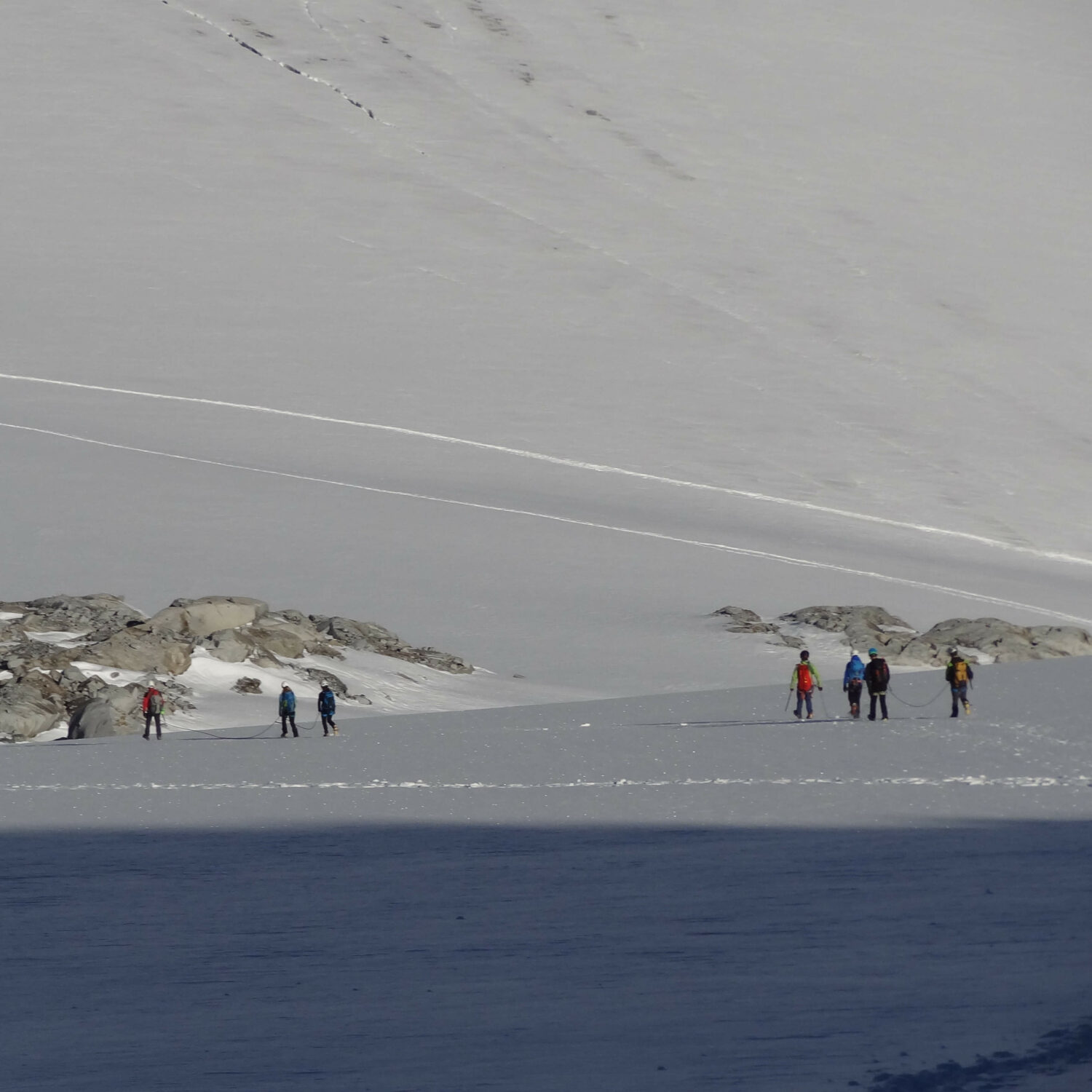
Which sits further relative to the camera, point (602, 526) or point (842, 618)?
point (602, 526)

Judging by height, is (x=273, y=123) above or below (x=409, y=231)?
above

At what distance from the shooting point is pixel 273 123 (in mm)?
44594

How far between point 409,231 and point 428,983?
34.2m

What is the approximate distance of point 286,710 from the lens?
1498 cm

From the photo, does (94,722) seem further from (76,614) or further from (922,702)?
(922,702)

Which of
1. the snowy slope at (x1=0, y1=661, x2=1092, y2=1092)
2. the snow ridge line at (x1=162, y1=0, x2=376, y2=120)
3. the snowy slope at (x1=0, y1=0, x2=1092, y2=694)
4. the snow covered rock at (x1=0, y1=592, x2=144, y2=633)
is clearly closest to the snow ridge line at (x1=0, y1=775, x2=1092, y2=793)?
the snowy slope at (x1=0, y1=661, x2=1092, y2=1092)

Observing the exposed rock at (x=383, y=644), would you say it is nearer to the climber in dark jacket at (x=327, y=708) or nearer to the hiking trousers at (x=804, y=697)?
the climber in dark jacket at (x=327, y=708)

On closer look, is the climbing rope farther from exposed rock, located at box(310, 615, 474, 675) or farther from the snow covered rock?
the snow covered rock

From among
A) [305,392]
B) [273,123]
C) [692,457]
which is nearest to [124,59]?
[273,123]

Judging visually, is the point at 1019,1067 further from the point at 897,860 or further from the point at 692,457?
the point at 692,457

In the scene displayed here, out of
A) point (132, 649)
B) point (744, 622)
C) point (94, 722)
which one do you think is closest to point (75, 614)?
point (132, 649)

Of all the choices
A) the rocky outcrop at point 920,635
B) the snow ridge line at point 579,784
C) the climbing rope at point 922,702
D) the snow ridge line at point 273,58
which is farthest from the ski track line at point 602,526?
the snow ridge line at point 273,58

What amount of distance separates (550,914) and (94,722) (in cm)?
904

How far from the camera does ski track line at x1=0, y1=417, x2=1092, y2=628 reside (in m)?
23.5
